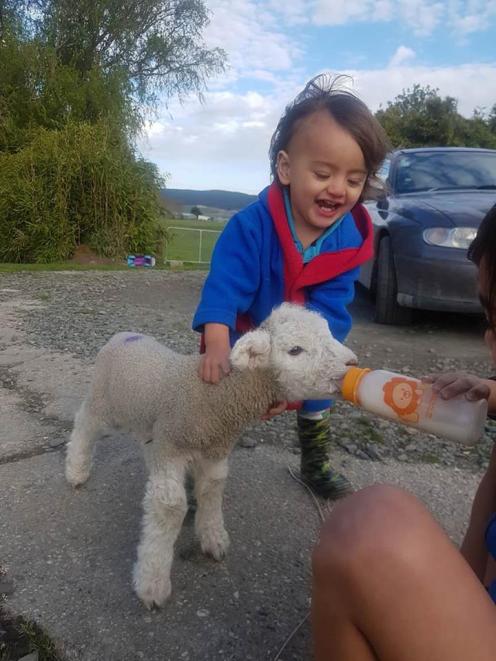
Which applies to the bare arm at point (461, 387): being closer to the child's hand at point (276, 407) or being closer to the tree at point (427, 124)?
the child's hand at point (276, 407)

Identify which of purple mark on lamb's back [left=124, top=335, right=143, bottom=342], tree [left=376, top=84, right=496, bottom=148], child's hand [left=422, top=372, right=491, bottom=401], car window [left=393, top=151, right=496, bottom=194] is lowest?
purple mark on lamb's back [left=124, top=335, right=143, bottom=342]

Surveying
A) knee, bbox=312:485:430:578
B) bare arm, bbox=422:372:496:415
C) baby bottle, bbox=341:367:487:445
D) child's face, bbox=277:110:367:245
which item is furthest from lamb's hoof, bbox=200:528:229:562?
child's face, bbox=277:110:367:245

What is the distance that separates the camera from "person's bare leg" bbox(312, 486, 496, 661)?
38.4 inches

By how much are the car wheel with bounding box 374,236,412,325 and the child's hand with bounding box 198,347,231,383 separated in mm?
3658

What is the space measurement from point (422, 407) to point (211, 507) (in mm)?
936

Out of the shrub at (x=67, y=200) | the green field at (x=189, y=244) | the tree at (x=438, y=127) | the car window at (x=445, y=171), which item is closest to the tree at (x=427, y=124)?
the tree at (x=438, y=127)

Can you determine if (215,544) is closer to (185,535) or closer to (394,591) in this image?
(185,535)

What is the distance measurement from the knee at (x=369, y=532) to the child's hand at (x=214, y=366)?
90cm

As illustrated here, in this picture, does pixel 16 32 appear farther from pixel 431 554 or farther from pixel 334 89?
pixel 431 554

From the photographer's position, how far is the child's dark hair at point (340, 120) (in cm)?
217

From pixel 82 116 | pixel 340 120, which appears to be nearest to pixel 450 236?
pixel 340 120

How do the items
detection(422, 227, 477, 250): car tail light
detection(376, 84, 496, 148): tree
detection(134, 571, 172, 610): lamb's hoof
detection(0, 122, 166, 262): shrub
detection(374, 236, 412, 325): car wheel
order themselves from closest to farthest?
detection(134, 571, 172, 610): lamb's hoof, detection(422, 227, 477, 250): car tail light, detection(374, 236, 412, 325): car wheel, detection(0, 122, 166, 262): shrub, detection(376, 84, 496, 148): tree

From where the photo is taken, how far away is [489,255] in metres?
1.36

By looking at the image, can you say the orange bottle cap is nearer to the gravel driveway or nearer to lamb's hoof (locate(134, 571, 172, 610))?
the gravel driveway
